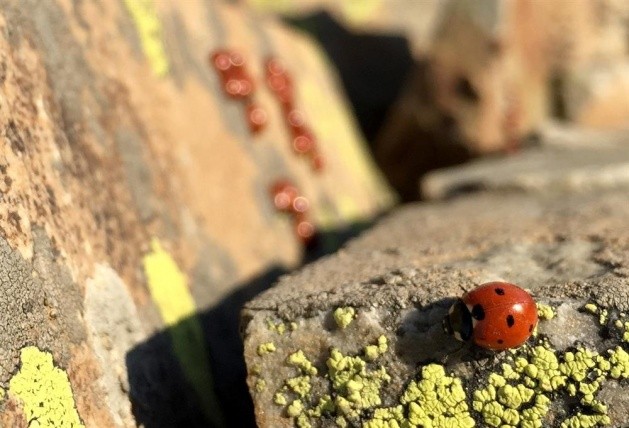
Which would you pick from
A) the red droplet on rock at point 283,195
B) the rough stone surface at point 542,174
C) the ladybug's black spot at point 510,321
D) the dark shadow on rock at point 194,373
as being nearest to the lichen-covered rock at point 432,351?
the ladybug's black spot at point 510,321

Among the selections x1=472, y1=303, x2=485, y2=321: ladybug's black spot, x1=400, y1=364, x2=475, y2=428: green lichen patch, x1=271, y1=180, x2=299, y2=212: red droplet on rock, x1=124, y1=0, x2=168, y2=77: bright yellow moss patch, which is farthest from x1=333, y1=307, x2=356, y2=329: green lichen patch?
x1=271, y1=180, x2=299, y2=212: red droplet on rock

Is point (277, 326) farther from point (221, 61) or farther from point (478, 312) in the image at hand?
point (221, 61)

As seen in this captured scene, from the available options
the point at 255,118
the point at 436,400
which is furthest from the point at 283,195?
the point at 436,400

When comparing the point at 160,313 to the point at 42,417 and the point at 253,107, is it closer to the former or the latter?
the point at 42,417

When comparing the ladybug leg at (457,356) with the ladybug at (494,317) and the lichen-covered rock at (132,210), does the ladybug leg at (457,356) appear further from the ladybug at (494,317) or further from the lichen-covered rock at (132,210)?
the lichen-covered rock at (132,210)

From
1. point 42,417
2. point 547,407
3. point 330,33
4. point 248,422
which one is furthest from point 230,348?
point 330,33
